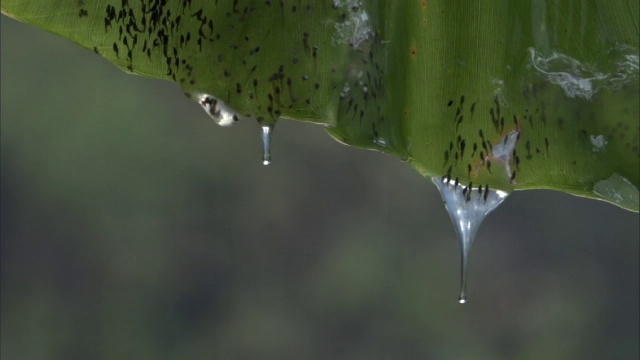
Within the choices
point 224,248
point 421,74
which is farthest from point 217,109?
point 224,248

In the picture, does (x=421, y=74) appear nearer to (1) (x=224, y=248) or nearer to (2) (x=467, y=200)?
(2) (x=467, y=200)

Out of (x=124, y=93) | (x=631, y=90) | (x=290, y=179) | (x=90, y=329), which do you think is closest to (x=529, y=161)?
(x=631, y=90)

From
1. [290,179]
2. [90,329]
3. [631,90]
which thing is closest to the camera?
[631,90]

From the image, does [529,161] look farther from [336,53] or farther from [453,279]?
[453,279]

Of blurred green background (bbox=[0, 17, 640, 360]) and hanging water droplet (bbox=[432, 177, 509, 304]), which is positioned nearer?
hanging water droplet (bbox=[432, 177, 509, 304])

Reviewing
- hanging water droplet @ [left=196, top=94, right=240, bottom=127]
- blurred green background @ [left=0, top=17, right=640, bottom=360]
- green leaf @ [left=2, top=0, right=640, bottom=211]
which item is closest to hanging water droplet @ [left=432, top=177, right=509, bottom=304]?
green leaf @ [left=2, top=0, right=640, bottom=211]

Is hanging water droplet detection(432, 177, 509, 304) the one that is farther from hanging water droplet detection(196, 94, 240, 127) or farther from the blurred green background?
the blurred green background

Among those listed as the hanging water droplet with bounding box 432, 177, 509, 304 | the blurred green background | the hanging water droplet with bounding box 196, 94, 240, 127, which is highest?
the hanging water droplet with bounding box 196, 94, 240, 127

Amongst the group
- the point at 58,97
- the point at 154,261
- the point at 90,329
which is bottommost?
the point at 90,329
